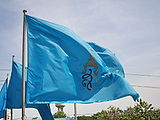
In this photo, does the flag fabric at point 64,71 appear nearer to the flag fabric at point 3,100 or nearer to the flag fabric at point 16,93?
the flag fabric at point 16,93

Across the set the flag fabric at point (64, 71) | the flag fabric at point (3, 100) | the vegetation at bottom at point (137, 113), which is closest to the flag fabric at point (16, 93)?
the flag fabric at point (3, 100)

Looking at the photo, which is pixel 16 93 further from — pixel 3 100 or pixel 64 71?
pixel 64 71

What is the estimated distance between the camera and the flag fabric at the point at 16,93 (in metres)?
11.6

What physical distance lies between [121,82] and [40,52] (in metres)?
2.71

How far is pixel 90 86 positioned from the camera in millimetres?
8133

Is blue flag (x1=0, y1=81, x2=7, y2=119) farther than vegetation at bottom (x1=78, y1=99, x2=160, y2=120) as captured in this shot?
No

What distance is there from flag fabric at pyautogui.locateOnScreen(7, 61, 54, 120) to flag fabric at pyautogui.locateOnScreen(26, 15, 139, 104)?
4.23 metres

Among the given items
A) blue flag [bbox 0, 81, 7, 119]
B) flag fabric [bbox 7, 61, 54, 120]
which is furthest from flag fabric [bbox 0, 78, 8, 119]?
flag fabric [bbox 7, 61, 54, 120]

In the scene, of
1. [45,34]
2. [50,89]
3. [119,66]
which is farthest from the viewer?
[119,66]

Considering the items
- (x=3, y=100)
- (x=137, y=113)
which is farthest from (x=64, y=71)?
(x=137, y=113)

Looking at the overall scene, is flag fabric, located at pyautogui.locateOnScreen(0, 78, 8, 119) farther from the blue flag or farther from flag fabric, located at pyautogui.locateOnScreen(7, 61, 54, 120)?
flag fabric, located at pyautogui.locateOnScreen(7, 61, 54, 120)

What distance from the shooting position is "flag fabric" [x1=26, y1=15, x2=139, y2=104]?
25.1 feet

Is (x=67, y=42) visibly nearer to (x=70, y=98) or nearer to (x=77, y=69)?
(x=77, y=69)

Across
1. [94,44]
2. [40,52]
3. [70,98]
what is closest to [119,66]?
[94,44]
